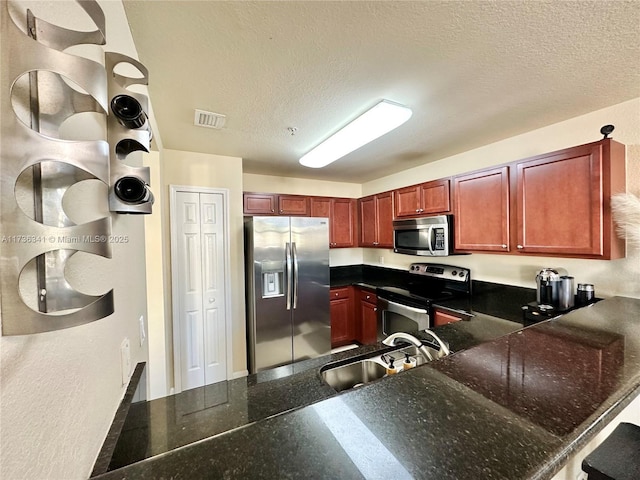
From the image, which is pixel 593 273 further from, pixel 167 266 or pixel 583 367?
pixel 167 266

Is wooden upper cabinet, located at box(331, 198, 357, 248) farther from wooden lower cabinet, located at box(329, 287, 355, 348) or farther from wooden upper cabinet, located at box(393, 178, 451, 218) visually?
wooden upper cabinet, located at box(393, 178, 451, 218)

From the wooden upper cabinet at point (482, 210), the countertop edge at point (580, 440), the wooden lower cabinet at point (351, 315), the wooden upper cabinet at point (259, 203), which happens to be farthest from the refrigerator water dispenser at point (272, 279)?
the countertop edge at point (580, 440)

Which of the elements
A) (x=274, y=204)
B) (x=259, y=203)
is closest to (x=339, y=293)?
(x=274, y=204)

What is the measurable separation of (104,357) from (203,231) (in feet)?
7.17

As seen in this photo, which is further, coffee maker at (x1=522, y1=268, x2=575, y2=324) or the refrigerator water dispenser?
the refrigerator water dispenser

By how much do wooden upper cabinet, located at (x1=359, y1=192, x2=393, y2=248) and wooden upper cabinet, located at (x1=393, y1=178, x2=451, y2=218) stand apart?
6.3 inches

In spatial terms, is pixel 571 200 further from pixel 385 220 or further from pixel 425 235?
pixel 385 220

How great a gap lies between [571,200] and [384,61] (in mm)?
1639

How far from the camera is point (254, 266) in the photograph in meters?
2.74

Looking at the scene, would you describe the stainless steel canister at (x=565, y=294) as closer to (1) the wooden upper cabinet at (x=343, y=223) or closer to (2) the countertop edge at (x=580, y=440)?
(2) the countertop edge at (x=580, y=440)

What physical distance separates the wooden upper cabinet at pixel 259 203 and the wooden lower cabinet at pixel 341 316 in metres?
1.39

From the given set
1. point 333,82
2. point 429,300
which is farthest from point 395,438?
point 429,300

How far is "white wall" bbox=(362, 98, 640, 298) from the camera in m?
1.79

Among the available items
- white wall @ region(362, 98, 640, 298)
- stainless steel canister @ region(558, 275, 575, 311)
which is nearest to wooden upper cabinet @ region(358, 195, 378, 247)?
white wall @ region(362, 98, 640, 298)
